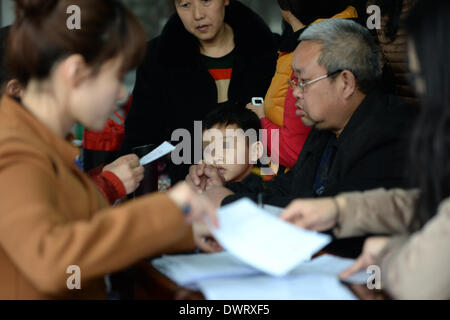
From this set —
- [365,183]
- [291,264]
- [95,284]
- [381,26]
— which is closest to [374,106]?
[365,183]

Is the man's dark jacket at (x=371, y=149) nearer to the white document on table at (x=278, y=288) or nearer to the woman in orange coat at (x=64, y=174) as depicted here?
the white document on table at (x=278, y=288)

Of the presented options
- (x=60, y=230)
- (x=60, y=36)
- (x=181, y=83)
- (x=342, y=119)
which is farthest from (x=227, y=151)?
(x=60, y=230)

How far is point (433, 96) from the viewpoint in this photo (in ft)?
3.99

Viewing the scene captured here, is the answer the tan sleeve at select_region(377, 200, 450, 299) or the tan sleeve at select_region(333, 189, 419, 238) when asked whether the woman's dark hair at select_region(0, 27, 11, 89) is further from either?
the tan sleeve at select_region(377, 200, 450, 299)

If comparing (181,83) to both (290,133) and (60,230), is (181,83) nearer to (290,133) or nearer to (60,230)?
(290,133)

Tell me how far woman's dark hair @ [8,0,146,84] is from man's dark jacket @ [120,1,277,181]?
5.85 ft

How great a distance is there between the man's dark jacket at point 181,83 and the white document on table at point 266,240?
5.70 feet

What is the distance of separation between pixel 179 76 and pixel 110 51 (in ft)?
6.07

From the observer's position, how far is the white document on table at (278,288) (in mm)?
1291

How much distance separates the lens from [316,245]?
1297mm

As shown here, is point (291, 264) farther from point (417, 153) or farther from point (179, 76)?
point (179, 76)

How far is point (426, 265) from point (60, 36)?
920 millimetres

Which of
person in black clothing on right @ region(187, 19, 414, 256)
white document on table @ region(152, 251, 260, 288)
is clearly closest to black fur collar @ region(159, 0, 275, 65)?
person in black clothing on right @ region(187, 19, 414, 256)

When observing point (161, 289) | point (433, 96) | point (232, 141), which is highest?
point (433, 96)
